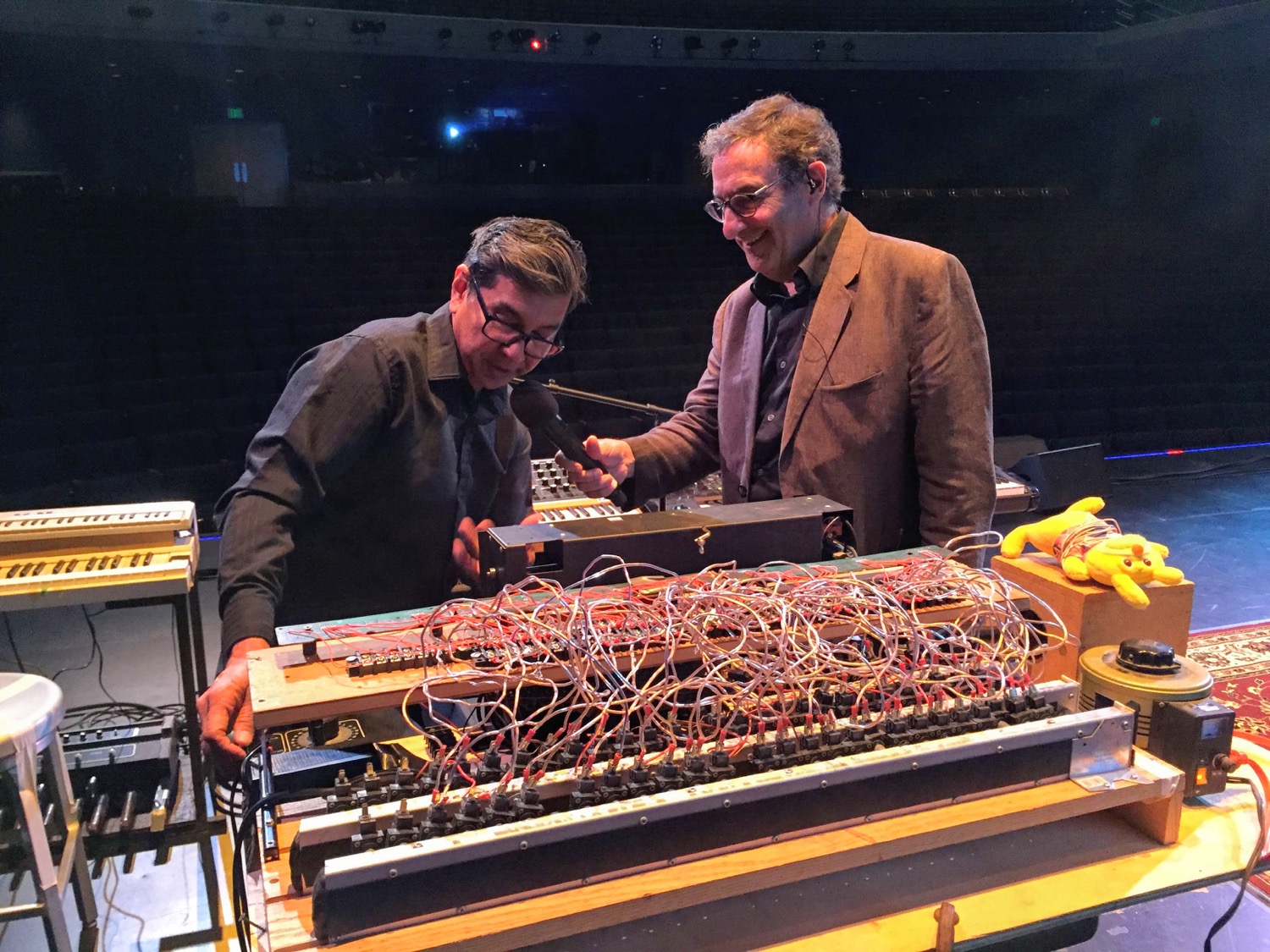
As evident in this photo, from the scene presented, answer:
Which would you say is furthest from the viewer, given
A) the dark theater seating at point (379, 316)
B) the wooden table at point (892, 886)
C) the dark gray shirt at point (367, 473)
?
the dark theater seating at point (379, 316)

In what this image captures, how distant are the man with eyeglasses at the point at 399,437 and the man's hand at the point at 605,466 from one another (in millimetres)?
195

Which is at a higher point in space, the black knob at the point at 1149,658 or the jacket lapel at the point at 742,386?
the jacket lapel at the point at 742,386

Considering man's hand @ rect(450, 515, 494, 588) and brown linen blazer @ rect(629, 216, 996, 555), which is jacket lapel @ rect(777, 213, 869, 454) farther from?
man's hand @ rect(450, 515, 494, 588)

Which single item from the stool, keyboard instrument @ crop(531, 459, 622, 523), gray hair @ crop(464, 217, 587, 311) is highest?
gray hair @ crop(464, 217, 587, 311)

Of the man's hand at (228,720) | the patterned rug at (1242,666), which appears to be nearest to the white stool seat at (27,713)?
the man's hand at (228,720)

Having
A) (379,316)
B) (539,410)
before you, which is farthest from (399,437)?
(379,316)

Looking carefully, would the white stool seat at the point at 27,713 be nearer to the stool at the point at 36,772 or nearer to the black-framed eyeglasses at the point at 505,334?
the stool at the point at 36,772

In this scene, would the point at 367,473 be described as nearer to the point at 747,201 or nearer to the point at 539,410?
the point at 539,410

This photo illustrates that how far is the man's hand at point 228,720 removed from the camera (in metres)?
1.00

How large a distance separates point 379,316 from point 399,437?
553 cm

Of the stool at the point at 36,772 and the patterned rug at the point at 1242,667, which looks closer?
the stool at the point at 36,772

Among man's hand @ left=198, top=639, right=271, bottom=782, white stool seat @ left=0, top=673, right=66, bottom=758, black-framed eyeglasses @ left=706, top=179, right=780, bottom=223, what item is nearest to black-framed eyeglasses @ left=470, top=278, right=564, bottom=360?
black-framed eyeglasses @ left=706, top=179, right=780, bottom=223

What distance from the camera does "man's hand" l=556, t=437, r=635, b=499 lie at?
5.61ft

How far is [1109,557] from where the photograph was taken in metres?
1.19
